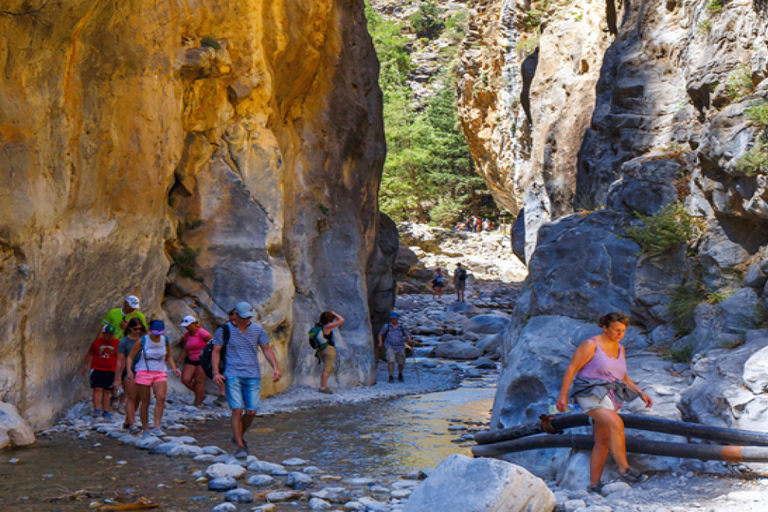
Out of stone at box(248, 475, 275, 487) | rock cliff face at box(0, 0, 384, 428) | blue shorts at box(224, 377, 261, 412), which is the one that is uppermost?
rock cliff face at box(0, 0, 384, 428)

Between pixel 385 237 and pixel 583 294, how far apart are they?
11399mm

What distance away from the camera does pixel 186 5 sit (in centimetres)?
1136

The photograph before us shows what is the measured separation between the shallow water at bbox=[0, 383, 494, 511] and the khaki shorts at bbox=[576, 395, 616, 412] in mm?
2201

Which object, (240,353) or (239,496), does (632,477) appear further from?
(240,353)

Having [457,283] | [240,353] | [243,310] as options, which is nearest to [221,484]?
[240,353]

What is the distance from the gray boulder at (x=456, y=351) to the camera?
20.6m

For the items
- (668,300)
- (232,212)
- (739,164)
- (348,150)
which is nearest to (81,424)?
(232,212)

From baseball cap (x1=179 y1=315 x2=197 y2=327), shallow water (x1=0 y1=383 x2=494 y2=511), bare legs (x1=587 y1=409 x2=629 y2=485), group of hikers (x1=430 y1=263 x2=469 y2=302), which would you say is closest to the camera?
bare legs (x1=587 y1=409 x2=629 y2=485)

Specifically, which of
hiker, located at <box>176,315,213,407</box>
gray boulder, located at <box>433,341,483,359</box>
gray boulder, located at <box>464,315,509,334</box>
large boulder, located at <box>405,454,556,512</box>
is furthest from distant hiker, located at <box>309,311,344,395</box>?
gray boulder, located at <box>464,315,509,334</box>

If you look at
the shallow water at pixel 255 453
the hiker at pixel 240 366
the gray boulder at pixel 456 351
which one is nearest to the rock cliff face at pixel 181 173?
the shallow water at pixel 255 453

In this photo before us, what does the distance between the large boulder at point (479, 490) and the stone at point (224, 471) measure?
219 cm

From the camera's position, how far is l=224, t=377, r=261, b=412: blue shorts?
7590 millimetres

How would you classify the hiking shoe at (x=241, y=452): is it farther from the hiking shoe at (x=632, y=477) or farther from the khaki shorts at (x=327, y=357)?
the khaki shorts at (x=327, y=357)

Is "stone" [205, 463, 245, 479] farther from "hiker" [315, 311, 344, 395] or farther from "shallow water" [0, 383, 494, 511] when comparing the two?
"hiker" [315, 311, 344, 395]
